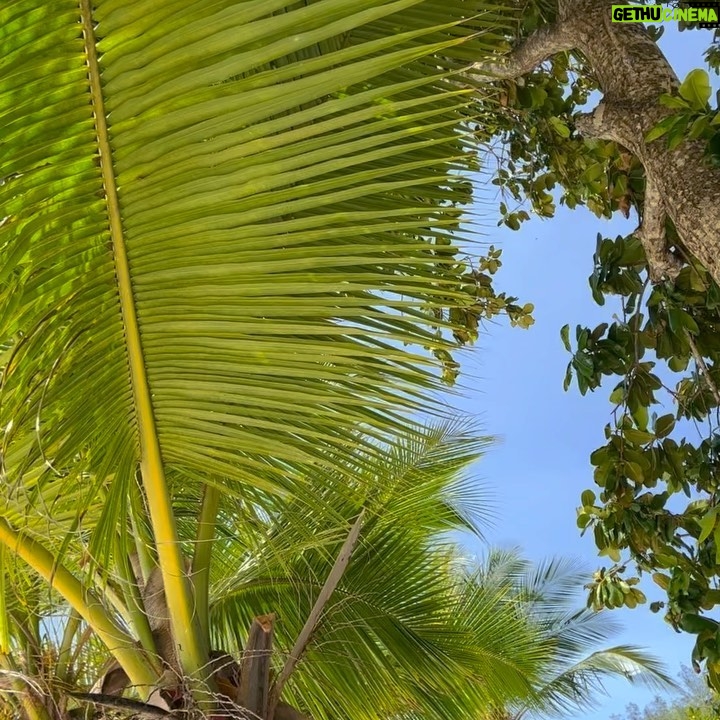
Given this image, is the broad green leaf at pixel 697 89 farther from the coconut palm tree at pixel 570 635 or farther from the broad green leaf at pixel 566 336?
the coconut palm tree at pixel 570 635

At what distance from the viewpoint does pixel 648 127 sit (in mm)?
987

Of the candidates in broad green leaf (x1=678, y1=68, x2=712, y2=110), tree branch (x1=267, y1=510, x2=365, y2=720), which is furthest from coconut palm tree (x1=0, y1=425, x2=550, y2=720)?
broad green leaf (x1=678, y1=68, x2=712, y2=110)

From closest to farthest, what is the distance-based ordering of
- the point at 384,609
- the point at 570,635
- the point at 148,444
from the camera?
the point at 148,444 → the point at 384,609 → the point at 570,635

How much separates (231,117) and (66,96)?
0.49 ft

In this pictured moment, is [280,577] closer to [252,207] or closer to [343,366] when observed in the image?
[343,366]

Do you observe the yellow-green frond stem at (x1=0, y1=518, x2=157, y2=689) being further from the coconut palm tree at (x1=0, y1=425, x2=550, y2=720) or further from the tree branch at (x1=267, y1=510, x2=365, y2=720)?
the tree branch at (x1=267, y1=510, x2=365, y2=720)

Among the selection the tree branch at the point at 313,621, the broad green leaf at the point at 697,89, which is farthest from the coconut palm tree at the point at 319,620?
the broad green leaf at the point at 697,89
